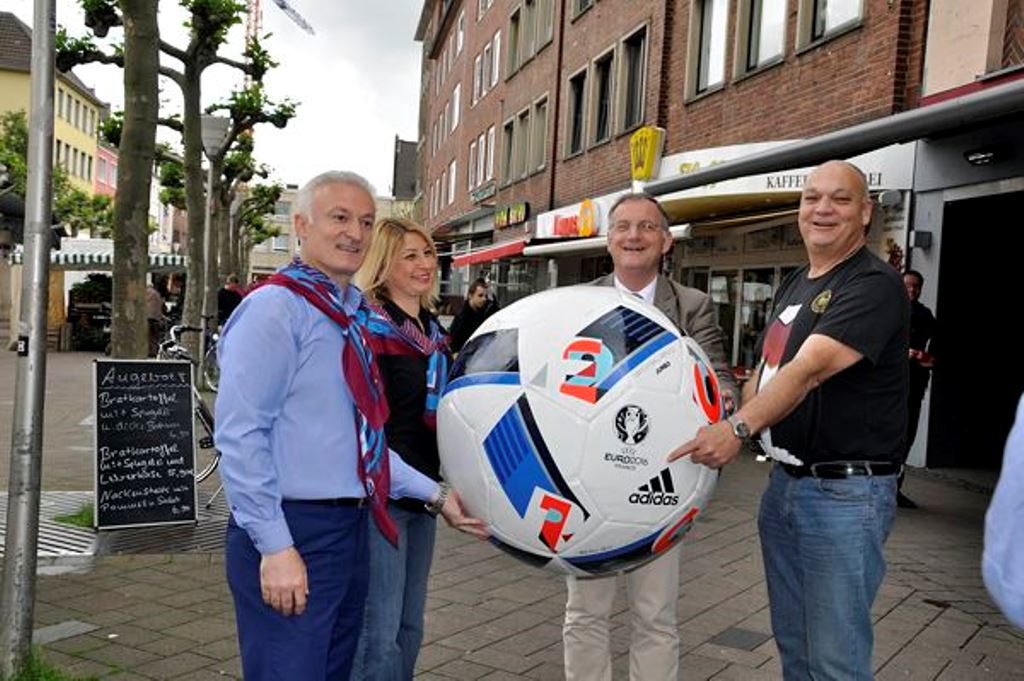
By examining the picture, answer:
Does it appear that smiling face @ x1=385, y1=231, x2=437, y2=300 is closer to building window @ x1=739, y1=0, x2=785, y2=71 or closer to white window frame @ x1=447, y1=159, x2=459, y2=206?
building window @ x1=739, y1=0, x2=785, y2=71

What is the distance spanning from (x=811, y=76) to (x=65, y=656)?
33.9 feet

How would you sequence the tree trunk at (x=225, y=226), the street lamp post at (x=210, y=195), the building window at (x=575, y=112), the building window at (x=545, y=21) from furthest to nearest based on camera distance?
1. the tree trunk at (x=225, y=226)
2. the building window at (x=545, y=21)
3. the building window at (x=575, y=112)
4. the street lamp post at (x=210, y=195)

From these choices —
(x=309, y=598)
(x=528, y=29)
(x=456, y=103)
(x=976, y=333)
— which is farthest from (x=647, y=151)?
(x=456, y=103)

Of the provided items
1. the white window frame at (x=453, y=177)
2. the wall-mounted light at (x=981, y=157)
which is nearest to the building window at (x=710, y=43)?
the wall-mounted light at (x=981, y=157)

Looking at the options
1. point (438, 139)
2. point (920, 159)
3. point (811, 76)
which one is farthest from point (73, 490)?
point (438, 139)

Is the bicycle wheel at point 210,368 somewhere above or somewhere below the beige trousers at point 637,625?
below

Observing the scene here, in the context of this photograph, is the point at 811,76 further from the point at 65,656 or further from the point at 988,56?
the point at 65,656

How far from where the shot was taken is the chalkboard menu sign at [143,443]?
5.71 meters

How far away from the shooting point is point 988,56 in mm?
8547

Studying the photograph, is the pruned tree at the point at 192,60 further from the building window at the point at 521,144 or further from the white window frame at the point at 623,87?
the building window at the point at 521,144

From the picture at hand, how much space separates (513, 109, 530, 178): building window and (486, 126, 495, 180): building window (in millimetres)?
3366

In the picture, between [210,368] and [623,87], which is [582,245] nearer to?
[623,87]

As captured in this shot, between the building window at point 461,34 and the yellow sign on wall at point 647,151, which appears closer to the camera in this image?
the yellow sign on wall at point 647,151

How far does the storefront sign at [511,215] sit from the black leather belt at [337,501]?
2219 cm
